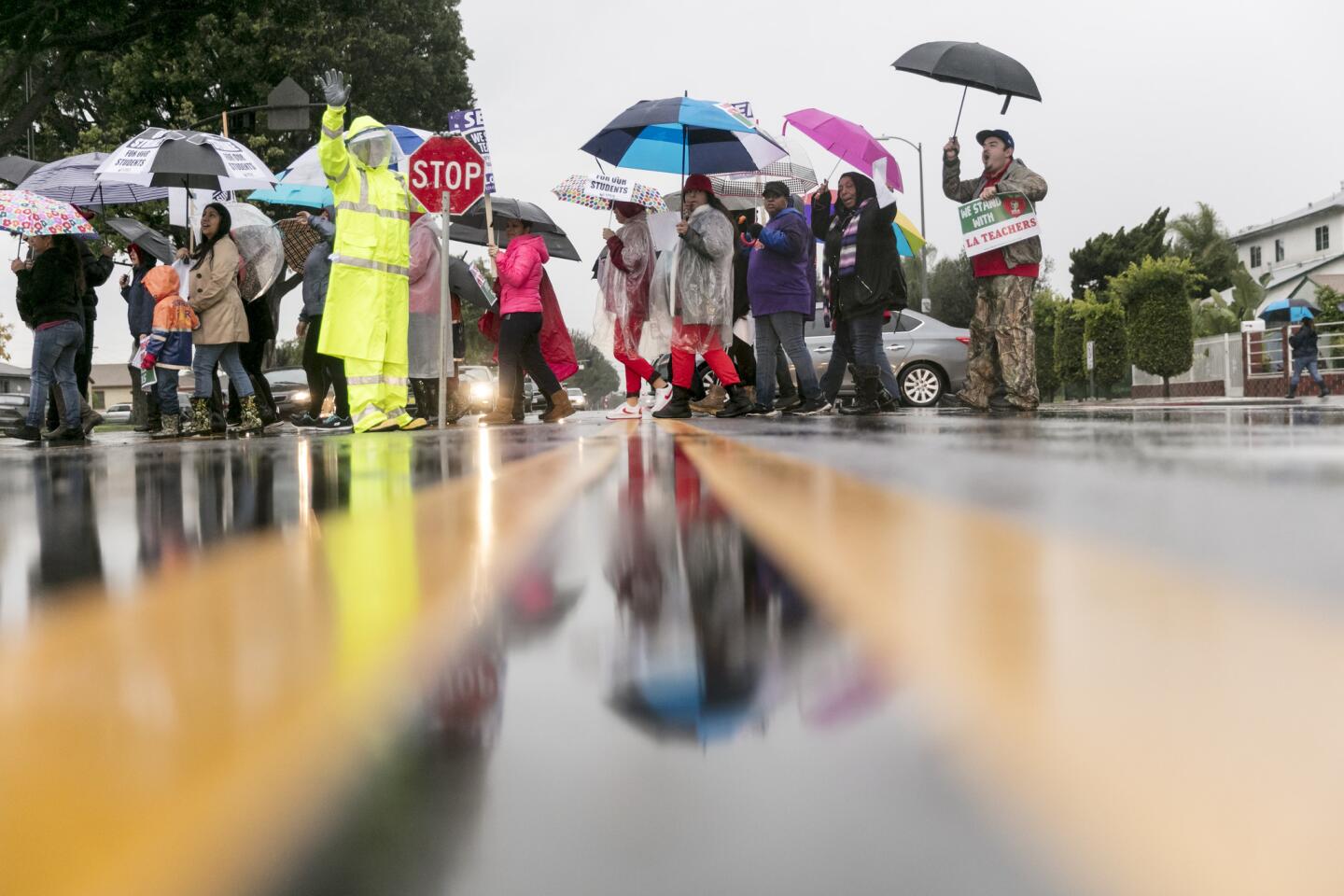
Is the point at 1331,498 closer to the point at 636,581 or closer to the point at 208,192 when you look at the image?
the point at 636,581

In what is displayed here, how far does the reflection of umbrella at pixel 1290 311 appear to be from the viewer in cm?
2573

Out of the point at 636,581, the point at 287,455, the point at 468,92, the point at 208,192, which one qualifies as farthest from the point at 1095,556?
the point at 468,92

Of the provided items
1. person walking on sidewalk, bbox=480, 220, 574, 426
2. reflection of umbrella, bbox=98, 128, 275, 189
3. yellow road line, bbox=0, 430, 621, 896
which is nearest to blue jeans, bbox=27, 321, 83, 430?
reflection of umbrella, bbox=98, 128, 275, 189

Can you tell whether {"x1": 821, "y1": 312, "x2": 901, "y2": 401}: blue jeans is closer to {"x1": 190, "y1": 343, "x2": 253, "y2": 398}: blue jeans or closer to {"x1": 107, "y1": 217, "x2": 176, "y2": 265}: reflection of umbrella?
{"x1": 190, "y1": 343, "x2": 253, "y2": 398}: blue jeans

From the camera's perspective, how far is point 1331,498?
135cm

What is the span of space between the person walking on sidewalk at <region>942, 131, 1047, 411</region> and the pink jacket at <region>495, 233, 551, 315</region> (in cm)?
314

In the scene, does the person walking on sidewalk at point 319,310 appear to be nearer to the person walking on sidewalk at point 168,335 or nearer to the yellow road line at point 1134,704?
the person walking on sidewalk at point 168,335

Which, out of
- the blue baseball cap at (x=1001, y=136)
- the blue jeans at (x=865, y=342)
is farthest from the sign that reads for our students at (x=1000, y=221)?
the blue jeans at (x=865, y=342)

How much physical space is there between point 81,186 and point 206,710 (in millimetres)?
14618

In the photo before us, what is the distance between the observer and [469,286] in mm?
11953

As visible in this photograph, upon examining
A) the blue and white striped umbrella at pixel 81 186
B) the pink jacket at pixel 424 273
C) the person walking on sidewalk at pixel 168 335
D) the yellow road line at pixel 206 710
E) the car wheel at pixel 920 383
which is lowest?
the yellow road line at pixel 206 710

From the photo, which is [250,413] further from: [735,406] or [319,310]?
[735,406]

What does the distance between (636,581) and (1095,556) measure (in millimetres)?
310

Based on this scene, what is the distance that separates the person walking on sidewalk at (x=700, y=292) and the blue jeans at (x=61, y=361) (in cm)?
462
